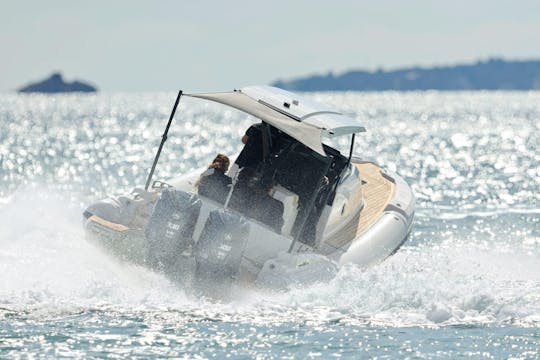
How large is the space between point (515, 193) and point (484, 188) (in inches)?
75.9

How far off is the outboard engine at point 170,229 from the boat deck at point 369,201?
8.23 feet

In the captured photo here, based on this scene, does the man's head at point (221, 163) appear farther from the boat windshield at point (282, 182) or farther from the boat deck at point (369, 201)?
the boat deck at point (369, 201)

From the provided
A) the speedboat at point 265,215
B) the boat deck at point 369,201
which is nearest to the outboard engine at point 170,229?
the speedboat at point 265,215

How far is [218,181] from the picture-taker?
1279 centimetres

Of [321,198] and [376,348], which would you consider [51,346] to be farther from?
[321,198]

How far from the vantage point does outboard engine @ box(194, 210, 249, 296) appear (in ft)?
37.3

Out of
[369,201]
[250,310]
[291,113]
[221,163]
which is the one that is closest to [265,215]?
[221,163]

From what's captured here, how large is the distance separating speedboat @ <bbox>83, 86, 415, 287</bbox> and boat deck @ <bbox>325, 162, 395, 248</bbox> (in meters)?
0.03

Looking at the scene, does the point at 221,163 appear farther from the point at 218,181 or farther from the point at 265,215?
the point at 265,215

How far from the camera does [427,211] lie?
2386 centimetres

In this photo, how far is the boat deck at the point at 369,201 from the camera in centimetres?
1393

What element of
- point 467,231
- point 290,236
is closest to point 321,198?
point 290,236

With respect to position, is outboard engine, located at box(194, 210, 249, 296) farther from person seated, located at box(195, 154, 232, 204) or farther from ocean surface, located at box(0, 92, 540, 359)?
person seated, located at box(195, 154, 232, 204)

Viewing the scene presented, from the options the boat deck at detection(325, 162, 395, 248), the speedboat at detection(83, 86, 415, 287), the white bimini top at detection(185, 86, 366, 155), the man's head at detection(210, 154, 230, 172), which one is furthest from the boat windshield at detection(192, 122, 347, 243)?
the boat deck at detection(325, 162, 395, 248)
